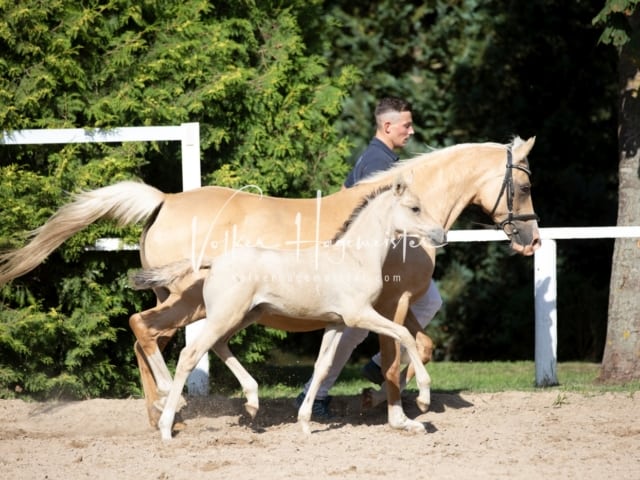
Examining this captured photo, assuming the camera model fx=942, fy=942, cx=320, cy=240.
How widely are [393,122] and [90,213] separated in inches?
86.8

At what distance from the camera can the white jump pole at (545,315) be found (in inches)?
312

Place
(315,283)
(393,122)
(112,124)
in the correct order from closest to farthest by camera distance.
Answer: (315,283) < (393,122) < (112,124)

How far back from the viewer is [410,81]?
12289mm

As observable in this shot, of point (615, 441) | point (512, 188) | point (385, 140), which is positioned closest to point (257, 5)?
point (385, 140)

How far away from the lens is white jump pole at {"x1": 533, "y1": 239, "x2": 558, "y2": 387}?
26.0 ft

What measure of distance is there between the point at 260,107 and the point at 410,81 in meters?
4.60

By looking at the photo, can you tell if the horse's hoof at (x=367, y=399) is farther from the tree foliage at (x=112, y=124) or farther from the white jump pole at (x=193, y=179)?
the tree foliage at (x=112, y=124)

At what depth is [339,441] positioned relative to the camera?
5516 millimetres

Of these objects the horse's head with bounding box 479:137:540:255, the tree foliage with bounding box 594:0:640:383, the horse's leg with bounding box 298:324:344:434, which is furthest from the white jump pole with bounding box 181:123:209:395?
the tree foliage with bounding box 594:0:640:383

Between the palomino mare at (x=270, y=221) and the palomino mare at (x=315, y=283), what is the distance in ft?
Result: 1.31

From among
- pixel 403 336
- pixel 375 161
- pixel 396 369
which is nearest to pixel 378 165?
pixel 375 161

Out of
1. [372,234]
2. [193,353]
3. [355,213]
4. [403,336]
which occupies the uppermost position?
[355,213]

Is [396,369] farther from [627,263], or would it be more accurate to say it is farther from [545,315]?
[627,263]

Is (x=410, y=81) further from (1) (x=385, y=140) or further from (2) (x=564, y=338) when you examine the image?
(1) (x=385, y=140)
